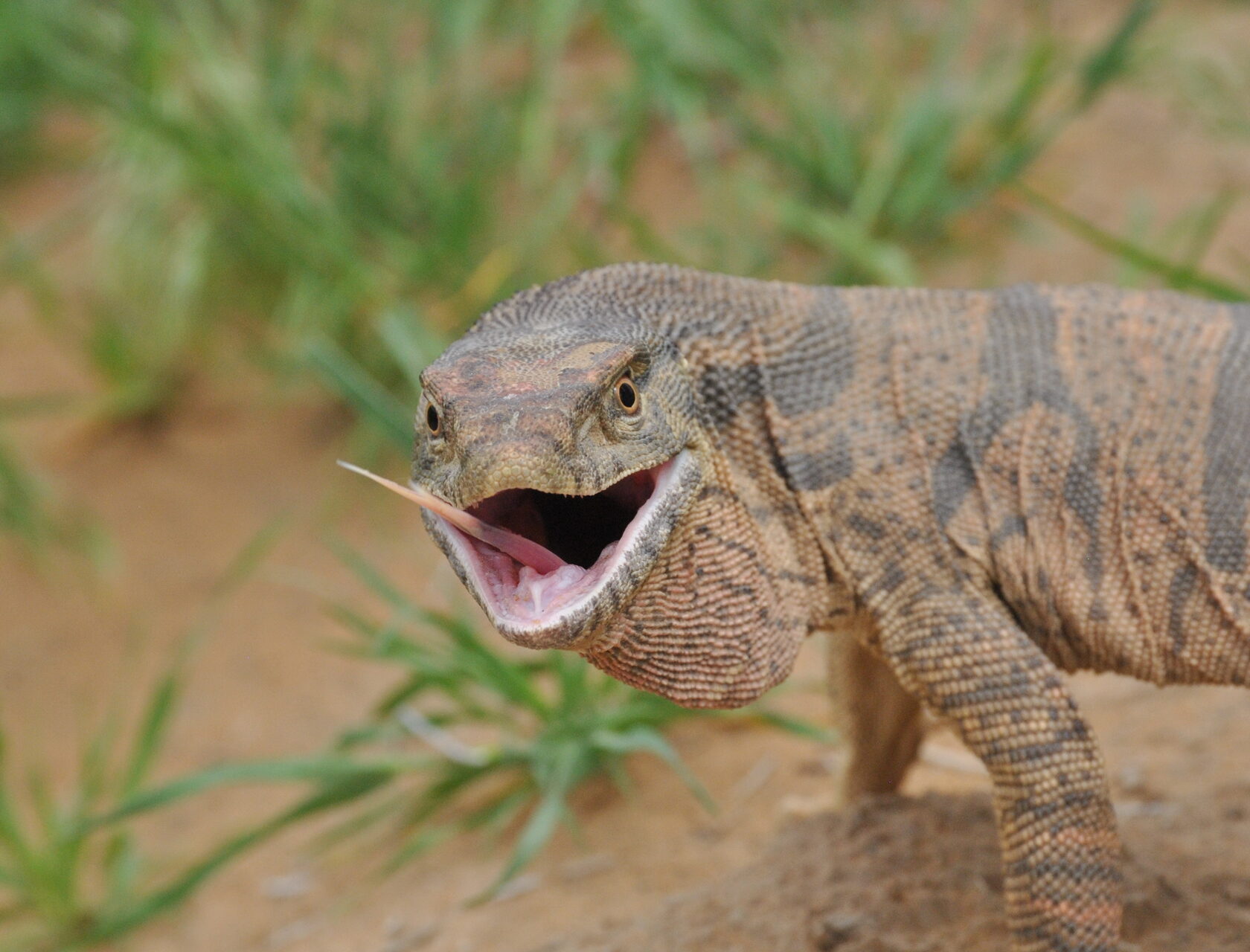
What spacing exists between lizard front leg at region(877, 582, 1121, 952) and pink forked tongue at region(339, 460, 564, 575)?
0.80 m

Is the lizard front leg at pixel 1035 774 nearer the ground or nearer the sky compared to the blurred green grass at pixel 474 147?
nearer the ground

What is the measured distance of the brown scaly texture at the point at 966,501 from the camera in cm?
263

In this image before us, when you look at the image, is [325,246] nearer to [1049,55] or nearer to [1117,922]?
[1049,55]

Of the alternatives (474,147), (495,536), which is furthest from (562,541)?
(474,147)

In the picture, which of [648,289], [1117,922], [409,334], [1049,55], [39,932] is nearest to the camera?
[1117,922]

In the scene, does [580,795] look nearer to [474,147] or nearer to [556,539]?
[556,539]

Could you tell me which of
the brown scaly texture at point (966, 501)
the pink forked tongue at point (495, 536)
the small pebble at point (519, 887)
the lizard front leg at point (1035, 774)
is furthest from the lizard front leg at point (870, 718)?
the pink forked tongue at point (495, 536)

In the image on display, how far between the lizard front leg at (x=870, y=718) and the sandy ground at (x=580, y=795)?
13cm

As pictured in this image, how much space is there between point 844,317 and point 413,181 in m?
4.57

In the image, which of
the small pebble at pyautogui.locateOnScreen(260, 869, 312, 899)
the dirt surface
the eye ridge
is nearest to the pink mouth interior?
the eye ridge

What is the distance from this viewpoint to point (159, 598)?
7484 millimetres

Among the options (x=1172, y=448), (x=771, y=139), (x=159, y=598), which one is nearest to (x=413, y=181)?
(x=771, y=139)

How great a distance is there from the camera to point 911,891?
318 cm

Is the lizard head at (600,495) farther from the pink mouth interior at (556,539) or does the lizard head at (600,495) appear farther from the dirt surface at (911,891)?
the dirt surface at (911,891)
